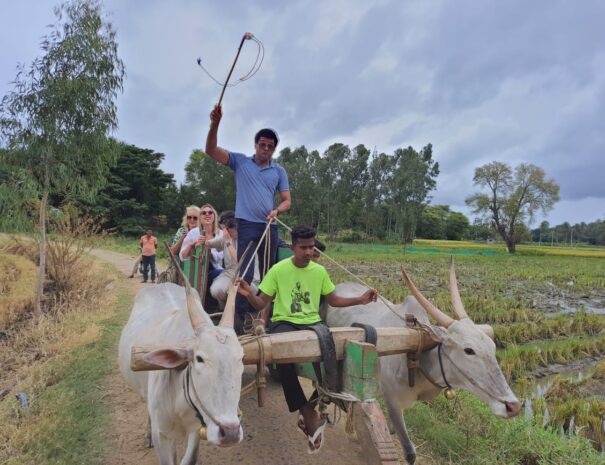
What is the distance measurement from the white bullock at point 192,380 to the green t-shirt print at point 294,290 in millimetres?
713

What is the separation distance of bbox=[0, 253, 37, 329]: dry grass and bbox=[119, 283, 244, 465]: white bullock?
21.7ft

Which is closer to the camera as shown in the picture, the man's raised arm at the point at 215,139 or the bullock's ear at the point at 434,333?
the bullock's ear at the point at 434,333

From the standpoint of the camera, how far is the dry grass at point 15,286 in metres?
Result: 8.07

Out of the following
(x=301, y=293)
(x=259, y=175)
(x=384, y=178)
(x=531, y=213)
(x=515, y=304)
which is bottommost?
(x=515, y=304)

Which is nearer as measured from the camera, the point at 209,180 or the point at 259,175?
the point at 259,175

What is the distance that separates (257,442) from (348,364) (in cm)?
200

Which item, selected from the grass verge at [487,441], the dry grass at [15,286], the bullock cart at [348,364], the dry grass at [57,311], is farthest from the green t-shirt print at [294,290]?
the dry grass at [15,286]

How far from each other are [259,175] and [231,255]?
1.07 meters

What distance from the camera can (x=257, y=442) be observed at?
3.72 metres

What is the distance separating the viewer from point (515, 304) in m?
11.3

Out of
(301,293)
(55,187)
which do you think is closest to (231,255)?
(301,293)

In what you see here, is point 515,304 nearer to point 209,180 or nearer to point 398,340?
point 398,340

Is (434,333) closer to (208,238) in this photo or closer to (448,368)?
(448,368)

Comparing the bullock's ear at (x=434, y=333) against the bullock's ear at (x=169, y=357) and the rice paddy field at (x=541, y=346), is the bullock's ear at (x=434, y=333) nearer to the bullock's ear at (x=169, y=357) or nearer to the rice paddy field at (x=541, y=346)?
the rice paddy field at (x=541, y=346)
